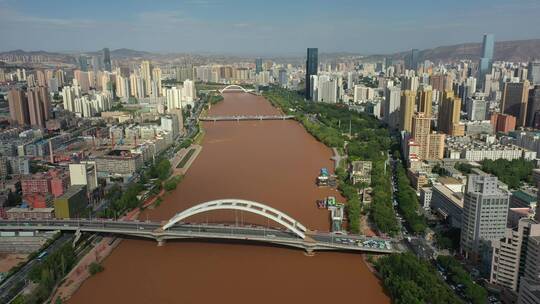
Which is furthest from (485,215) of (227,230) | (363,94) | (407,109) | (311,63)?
(311,63)

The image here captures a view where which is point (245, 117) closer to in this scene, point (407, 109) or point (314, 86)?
point (314, 86)

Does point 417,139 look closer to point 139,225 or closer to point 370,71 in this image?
point 139,225

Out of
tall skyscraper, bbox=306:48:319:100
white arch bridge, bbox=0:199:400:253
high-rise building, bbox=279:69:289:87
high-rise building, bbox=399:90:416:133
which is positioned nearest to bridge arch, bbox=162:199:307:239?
white arch bridge, bbox=0:199:400:253

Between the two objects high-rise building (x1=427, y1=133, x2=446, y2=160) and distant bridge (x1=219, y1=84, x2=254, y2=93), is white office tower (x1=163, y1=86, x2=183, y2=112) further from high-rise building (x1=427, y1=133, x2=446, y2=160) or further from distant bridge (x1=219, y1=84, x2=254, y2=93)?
high-rise building (x1=427, y1=133, x2=446, y2=160)

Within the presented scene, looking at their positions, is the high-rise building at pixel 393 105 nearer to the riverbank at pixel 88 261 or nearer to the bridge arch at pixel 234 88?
the riverbank at pixel 88 261

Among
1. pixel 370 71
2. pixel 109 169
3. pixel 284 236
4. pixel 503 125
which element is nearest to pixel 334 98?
pixel 503 125
